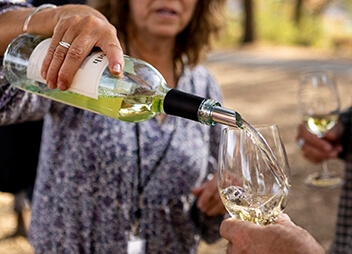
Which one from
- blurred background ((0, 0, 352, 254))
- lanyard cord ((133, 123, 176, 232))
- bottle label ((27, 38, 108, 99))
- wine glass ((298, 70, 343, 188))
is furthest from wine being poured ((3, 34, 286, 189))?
wine glass ((298, 70, 343, 188))

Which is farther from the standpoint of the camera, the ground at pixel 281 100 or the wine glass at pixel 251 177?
the ground at pixel 281 100

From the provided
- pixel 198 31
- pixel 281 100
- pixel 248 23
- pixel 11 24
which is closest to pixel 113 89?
pixel 11 24

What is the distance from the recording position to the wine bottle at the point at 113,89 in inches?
44.3

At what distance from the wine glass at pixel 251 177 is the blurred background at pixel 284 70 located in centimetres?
11

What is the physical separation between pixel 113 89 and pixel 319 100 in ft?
4.03

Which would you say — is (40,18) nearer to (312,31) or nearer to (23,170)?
(23,170)

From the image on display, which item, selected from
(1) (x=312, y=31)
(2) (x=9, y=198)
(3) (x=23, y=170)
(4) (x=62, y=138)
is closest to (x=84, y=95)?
(4) (x=62, y=138)

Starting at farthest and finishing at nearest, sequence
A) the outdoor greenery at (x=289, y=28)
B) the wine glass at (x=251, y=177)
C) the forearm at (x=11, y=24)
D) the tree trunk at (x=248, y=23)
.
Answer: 1. the outdoor greenery at (x=289, y=28)
2. the tree trunk at (x=248, y=23)
3. the forearm at (x=11, y=24)
4. the wine glass at (x=251, y=177)

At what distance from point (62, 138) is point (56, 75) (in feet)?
2.32

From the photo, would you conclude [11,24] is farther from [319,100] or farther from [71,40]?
[319,100]

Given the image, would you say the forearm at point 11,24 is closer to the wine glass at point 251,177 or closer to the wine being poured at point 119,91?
the wine being poured at point 119,91

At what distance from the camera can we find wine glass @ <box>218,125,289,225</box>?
1.23 m

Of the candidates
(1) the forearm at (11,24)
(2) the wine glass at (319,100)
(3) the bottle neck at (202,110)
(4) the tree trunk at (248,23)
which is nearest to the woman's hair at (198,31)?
(2) the wine glass at (319,100)

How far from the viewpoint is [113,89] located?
1233mm
